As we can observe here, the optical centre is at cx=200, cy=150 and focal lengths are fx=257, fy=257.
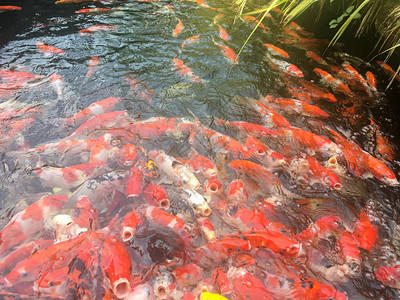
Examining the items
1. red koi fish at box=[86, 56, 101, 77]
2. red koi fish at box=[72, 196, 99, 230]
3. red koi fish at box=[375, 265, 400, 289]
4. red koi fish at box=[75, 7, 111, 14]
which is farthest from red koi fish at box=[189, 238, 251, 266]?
red koi fish at box=[75, 7, 111, 14]

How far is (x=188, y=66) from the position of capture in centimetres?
496

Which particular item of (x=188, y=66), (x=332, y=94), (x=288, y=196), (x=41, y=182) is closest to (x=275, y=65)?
(x=332, y=94)

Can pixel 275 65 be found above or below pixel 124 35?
below

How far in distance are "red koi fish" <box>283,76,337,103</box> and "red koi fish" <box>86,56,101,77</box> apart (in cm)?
356

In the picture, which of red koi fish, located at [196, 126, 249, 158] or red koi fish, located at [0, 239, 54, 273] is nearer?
red koi fish, located at [0, 239, 54, 273]

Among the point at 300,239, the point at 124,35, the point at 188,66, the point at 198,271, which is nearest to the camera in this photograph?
the point at 198,271

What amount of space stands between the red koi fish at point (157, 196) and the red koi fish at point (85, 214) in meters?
0.54

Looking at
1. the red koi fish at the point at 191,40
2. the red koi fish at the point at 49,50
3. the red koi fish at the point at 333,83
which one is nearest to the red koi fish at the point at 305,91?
the red koi fish at the point at 333,83

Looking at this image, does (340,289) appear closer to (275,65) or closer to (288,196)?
(288,196)

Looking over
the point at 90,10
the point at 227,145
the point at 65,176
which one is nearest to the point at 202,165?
the point at 227,145

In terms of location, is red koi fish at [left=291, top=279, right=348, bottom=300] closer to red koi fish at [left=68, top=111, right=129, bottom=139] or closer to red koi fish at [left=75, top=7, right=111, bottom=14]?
red koi fish at [left=68, top=111, right=129, bottom=139]

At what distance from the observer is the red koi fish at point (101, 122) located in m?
3.51

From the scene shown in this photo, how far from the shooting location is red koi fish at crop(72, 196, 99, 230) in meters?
2.49

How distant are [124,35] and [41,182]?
398 cm
